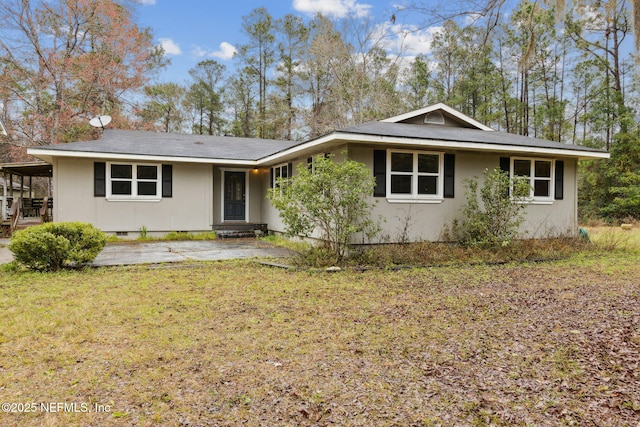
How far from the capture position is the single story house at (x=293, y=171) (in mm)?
8844

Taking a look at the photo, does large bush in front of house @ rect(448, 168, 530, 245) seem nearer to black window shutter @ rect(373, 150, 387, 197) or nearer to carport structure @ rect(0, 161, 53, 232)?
black window shutter @ rect(373, 150, 387, 197)

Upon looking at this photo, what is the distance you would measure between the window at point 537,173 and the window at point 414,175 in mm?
2224

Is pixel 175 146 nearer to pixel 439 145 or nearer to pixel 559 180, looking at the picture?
pixel 439 145

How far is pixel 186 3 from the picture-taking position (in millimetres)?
19969

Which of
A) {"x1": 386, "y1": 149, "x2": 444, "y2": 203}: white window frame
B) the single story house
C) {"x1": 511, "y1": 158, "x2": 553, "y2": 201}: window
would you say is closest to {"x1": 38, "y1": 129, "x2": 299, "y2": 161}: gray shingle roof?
the single story house

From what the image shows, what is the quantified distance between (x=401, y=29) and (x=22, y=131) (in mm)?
20512

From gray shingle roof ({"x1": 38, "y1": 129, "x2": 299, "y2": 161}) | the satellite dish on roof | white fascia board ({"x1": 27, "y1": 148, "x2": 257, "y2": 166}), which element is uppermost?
the satellite dish on roof

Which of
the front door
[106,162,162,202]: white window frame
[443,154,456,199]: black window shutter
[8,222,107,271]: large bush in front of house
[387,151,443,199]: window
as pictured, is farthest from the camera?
the front door

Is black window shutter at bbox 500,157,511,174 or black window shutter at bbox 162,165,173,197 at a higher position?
black window shutter at bbox 500,157,511,174

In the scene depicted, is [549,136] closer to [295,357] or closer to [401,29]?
[401,29]

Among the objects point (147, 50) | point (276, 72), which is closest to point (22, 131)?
point (147, 50)

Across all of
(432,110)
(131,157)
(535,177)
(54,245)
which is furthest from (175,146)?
(535,177)

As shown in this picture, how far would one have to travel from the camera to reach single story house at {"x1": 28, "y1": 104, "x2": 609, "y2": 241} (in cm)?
884

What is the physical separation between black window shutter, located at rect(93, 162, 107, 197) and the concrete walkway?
155cm
